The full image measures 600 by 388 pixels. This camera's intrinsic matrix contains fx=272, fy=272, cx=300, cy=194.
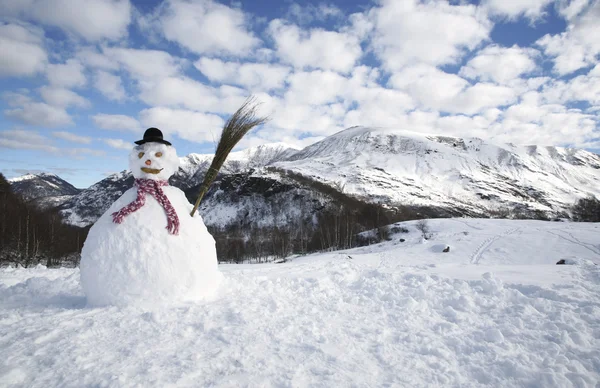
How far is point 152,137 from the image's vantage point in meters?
5.34

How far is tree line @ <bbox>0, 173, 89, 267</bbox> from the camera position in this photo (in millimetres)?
20188

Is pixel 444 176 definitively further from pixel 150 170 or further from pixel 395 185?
pixel 150 170

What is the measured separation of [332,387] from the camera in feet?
8.94

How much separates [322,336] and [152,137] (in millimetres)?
4720

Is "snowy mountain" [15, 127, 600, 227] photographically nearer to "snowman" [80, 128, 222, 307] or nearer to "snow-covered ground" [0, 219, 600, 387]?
"snowman" [80, 128, 222, 307]

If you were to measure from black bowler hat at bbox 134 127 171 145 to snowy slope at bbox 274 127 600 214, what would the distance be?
102875 mm

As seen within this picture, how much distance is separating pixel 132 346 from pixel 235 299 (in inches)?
76.5

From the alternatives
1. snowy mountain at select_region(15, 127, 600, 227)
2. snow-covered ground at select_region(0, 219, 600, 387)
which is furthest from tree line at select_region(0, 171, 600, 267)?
snow-covered ground at select_region(0, 219, 600, 387)

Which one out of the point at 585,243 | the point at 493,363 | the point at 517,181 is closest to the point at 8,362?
the point at 493,363

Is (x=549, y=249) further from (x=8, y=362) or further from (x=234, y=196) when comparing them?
(x=234, y=196)

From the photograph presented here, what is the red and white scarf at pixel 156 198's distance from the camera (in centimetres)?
482

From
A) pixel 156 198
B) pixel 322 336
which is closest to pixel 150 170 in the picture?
pixel 156 198

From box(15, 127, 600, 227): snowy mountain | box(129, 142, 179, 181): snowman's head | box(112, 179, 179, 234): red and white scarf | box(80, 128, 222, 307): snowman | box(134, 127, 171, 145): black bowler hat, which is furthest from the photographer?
box(15, 127, 600, 227): snowy mountain

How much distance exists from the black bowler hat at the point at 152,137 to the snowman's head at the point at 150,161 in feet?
0.22
